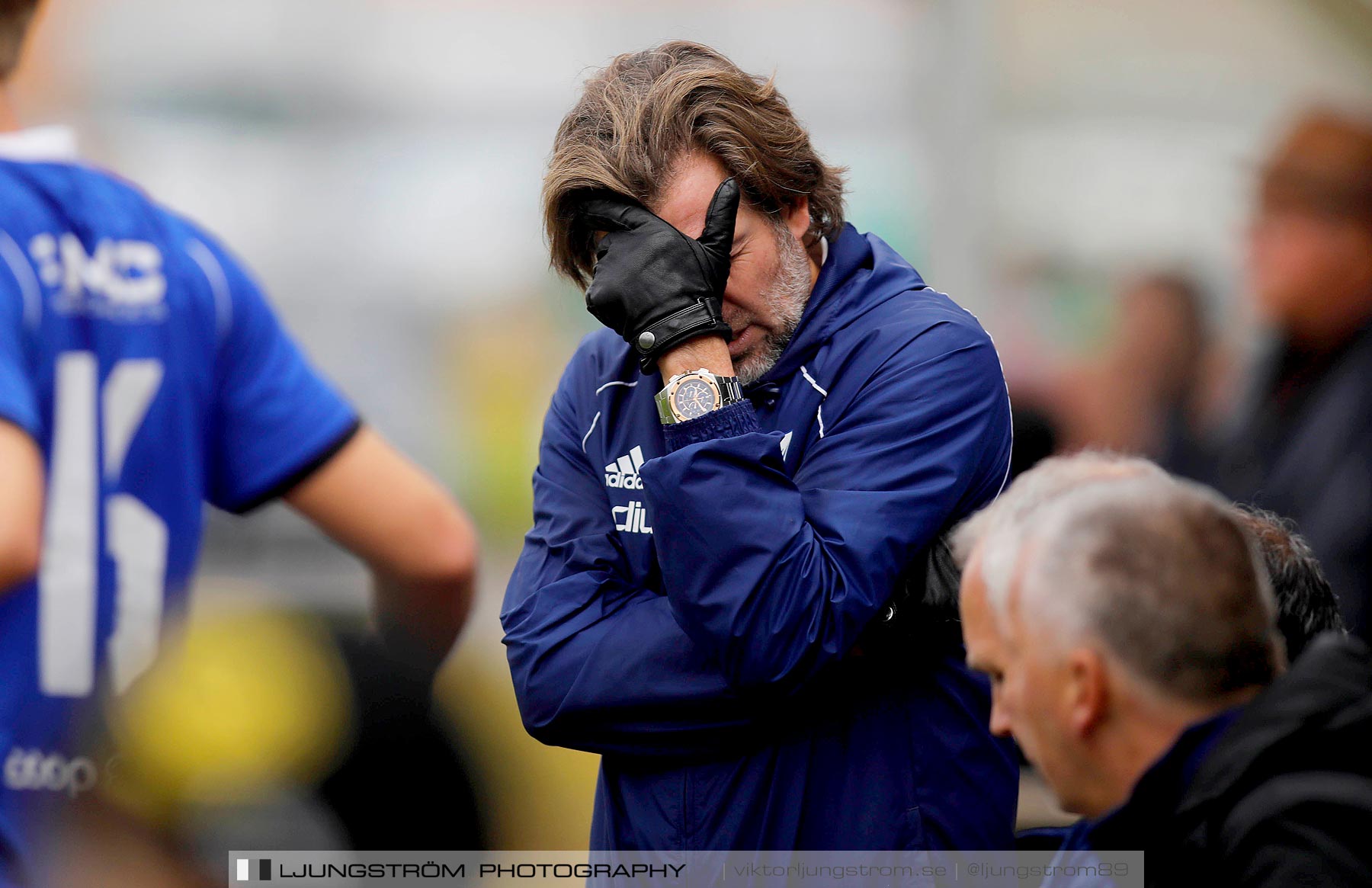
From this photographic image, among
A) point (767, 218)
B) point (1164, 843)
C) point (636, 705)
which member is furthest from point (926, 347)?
point (1164, 843)

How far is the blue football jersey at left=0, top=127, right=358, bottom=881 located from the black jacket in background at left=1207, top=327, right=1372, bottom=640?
Answer: 2072 mm

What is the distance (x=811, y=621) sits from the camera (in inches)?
63.3

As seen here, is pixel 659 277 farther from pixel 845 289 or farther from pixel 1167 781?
pixel 1167 781

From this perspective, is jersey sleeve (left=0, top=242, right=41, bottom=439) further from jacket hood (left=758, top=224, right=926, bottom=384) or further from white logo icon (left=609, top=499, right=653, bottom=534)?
jacket hood (left=758, top=224, right=926, bottom=384)

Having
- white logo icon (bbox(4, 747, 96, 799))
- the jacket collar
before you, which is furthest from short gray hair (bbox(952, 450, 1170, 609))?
white logo icon (bbox(4, 747, 96, 799))

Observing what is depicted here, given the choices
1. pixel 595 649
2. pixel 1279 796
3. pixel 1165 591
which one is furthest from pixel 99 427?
pixel 1279 796

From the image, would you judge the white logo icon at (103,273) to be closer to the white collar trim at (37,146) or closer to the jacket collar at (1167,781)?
the white collar trim at (37,146)

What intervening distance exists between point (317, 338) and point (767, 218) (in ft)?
5.74

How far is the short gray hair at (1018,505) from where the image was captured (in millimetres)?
1452

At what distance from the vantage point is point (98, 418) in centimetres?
158

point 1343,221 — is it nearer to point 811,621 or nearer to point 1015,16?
point 1015,16

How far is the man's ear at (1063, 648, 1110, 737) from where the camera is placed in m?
1.34

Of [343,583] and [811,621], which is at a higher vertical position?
[811,621]

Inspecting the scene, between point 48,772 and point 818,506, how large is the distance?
97 cm
